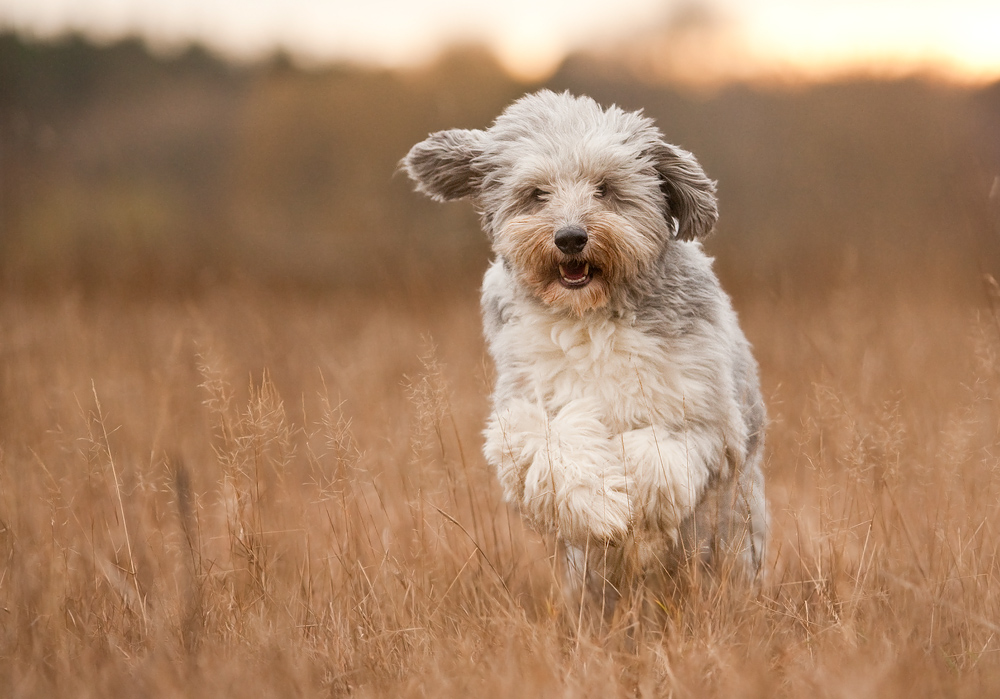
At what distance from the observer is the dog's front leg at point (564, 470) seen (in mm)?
3107

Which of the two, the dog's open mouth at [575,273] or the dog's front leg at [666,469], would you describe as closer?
the dog's front leg at [666,469]

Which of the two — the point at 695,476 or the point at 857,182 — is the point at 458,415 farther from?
the point at 857,182

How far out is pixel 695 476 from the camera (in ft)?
10.7

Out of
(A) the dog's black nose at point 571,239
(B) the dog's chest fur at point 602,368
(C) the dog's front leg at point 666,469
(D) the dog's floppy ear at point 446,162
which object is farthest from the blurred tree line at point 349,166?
(C) the dog's front leg at point 666,469

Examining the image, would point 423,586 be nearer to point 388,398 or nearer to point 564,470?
point 564,470

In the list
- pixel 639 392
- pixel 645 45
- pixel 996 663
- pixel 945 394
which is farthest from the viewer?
pixel 645 45

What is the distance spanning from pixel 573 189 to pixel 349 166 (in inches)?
326

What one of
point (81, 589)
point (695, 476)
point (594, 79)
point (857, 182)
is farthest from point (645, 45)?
point (81, 589)

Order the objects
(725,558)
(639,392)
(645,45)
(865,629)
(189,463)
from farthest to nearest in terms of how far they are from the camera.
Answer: (645,45), (189,463), (639,392), (725,558), (865,629)

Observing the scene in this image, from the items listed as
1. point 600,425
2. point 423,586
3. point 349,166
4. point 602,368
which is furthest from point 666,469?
point 349,166

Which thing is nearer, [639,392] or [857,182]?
[639,392]

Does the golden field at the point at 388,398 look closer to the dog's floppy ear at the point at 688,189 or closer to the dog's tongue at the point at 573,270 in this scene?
the dog's tongue at the point at 573,270

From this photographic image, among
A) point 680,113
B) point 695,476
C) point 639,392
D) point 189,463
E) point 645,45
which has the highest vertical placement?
point 645,45

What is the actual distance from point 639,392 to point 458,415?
2.75 meters
